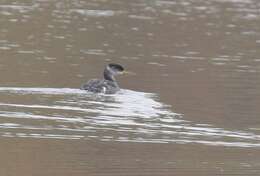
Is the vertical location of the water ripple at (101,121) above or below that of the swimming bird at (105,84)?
below

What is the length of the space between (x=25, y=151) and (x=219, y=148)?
9.03 ft

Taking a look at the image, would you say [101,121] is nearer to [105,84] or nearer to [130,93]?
[105,84]

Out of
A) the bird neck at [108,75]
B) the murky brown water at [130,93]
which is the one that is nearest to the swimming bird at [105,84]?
the bird neck at [108,75]

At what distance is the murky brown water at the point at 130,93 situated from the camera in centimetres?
1409

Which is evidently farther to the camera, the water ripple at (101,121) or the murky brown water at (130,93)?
the water ripple at (101,121)

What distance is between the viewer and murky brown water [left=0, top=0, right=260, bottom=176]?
14094 millimetres

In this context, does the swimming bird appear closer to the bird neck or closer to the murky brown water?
the bird neck

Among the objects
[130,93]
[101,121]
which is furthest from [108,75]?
[101,121]

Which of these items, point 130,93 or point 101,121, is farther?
point 130,93

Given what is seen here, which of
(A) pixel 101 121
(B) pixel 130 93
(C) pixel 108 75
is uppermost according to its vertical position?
(C) pixel 108 75

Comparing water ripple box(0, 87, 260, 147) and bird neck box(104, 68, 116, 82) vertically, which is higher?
bird neck box(104, 68, 116, 82)

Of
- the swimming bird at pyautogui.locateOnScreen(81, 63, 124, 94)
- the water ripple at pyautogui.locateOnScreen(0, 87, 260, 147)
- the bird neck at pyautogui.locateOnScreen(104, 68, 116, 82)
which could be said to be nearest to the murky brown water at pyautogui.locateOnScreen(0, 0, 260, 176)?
the water ripple at pyautogui.locateOnScreen(0, 87, 260, 147)

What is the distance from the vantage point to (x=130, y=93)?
66.2 ft

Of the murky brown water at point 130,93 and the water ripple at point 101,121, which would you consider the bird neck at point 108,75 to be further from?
the water ripple at point 101,121
